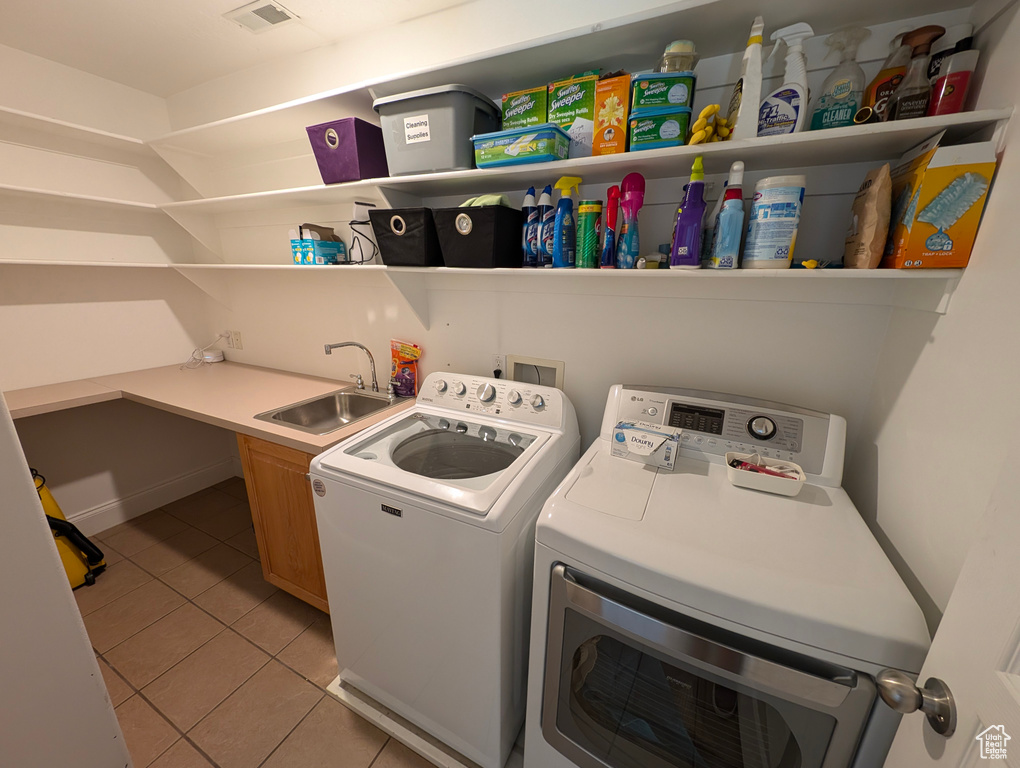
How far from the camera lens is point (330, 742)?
1355mm

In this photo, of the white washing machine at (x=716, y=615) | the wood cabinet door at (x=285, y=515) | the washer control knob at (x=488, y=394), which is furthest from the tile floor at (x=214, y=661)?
the washer control knob at (x=488, y=394)

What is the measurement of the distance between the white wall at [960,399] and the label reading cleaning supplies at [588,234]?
2.71 feet

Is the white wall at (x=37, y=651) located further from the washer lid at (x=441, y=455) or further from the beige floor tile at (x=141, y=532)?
the beige floor tile at (x=141, y=532)

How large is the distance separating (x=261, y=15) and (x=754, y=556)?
8.19 feet

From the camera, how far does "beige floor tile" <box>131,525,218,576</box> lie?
7.13ft

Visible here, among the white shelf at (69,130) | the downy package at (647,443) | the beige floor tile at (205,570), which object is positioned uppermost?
the white shelf at (69,130)

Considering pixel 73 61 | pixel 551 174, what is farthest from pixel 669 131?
pixel 73 61

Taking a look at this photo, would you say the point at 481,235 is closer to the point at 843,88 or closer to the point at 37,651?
the point at 843,88

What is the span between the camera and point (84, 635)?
856mm

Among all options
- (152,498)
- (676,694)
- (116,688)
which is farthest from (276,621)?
(676,694)

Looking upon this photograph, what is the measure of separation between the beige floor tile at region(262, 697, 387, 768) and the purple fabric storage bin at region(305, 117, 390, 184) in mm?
2024

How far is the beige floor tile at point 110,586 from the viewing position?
75.8 inches

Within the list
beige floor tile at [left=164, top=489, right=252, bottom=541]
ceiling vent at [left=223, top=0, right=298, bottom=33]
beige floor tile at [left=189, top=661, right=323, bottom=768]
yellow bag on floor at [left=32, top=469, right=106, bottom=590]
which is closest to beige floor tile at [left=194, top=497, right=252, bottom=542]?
beige floor tile at [left=164, top=489, right=252, bottom=541]

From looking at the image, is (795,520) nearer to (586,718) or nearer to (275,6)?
(586,718)
